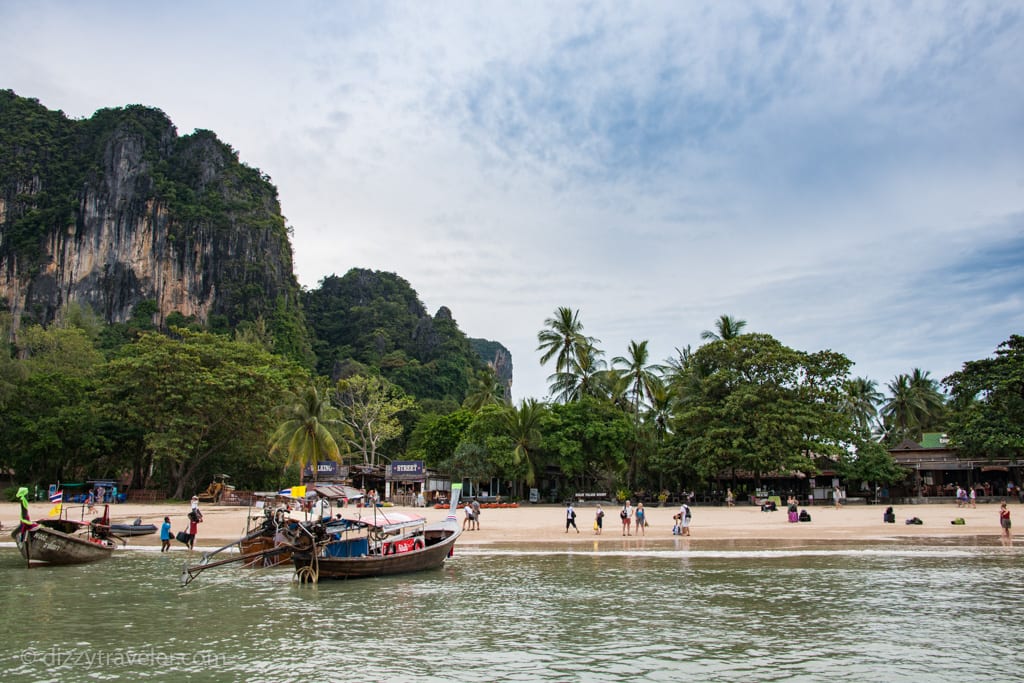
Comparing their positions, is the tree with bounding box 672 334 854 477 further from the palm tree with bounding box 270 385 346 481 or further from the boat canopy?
the boat canopy

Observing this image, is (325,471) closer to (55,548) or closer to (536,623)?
(55,548)

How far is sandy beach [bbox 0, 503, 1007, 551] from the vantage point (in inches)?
1121

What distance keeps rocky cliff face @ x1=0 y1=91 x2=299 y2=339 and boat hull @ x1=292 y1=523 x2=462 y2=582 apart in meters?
89.6

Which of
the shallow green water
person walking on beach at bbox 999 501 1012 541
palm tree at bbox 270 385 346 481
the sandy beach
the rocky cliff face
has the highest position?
the rocky cliff face

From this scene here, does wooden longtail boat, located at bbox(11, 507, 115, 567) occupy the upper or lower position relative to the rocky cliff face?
lower

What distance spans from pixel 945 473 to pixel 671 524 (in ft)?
90.5

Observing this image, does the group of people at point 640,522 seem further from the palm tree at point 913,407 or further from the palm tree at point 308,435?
the palm tree at point 913,407

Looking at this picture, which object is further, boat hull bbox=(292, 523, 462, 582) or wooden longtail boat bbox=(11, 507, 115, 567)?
wooden longtail boat bbox=(11, 507, 115, 567)

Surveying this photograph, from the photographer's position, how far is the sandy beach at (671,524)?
28.5m

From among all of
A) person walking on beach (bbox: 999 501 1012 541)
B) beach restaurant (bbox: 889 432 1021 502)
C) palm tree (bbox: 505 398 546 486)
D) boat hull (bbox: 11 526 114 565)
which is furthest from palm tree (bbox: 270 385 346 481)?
beach restaurant (bbox: 889 432 1021 502)

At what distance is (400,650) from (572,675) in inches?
120

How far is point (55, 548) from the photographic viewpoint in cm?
2145

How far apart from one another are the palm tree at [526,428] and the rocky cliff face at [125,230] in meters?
66.3

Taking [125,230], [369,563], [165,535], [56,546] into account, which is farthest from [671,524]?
[125,230]
